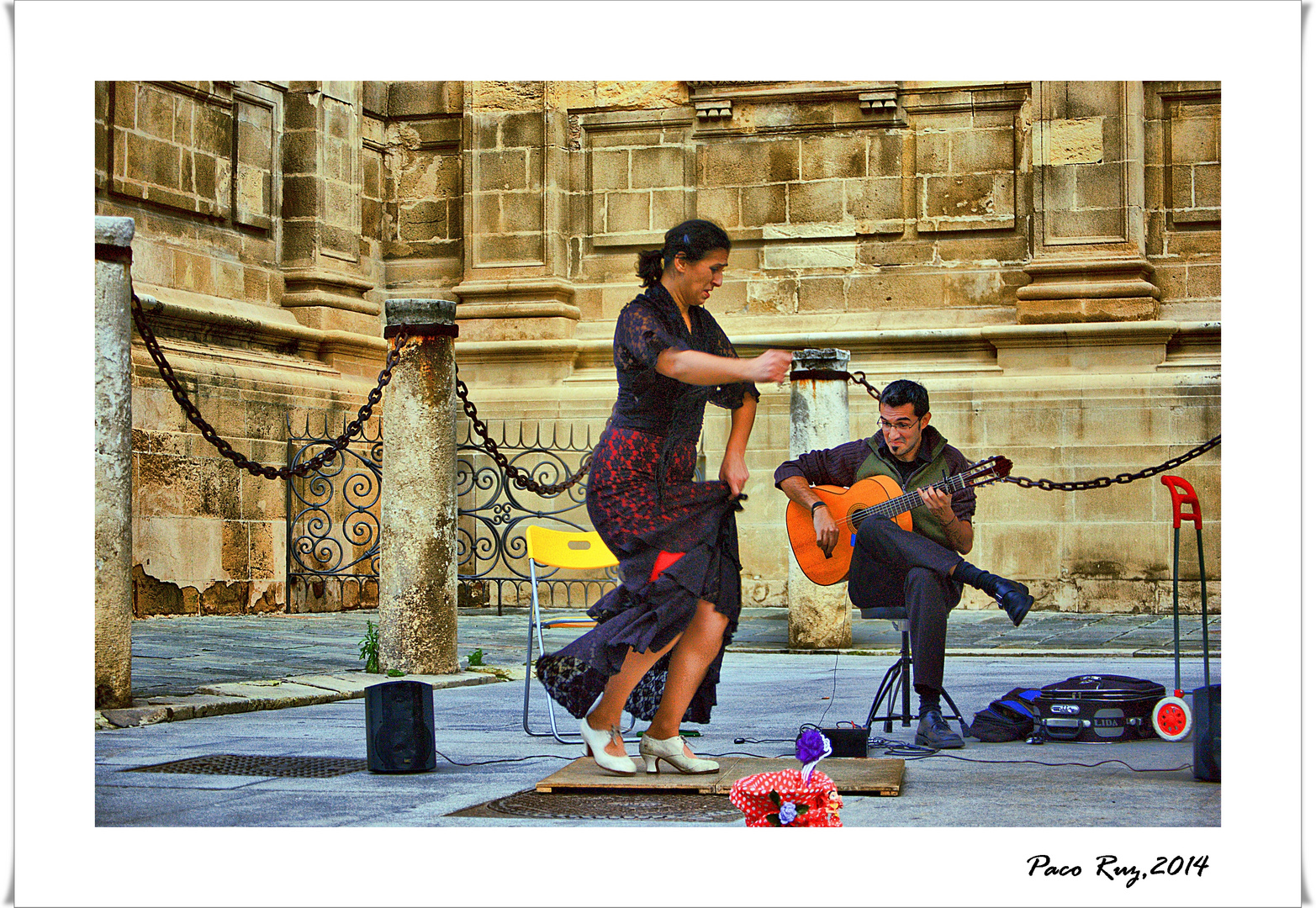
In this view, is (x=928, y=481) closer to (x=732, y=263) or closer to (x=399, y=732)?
(x=399, y=732)

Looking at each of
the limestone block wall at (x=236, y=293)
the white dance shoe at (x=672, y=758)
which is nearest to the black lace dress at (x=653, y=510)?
the white dance shoe at (x=672, y=758)

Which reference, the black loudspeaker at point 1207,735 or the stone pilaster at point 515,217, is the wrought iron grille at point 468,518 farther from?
the black loudspeaker at point 1207,735

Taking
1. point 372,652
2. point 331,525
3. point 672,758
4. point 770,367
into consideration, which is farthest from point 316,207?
point 770,367

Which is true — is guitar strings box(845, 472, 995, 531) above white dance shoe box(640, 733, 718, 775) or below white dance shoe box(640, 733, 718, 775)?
above

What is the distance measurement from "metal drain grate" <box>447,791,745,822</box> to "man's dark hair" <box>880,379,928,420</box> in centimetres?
177

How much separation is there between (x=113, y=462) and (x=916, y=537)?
3.12 metres

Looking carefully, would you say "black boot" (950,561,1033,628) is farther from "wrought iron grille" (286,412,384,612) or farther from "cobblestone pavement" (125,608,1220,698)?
"wrought iron grille" (286,412,384,612)

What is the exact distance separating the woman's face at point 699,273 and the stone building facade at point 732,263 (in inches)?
281

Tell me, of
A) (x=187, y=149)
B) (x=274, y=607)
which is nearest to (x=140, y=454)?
(x=274, y=607)

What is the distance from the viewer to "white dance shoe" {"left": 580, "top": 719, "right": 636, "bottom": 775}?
464 centimetres

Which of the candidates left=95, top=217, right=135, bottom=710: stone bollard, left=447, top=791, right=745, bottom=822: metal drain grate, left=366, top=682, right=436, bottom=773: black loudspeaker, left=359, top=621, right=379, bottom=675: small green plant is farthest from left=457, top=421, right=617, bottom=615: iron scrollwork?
left=447, top=791, right=745, bottom=822: metal drain grate

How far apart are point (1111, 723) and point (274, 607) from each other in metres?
7.99

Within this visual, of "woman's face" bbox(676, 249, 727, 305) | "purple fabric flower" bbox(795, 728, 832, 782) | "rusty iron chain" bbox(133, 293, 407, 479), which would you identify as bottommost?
"purple fabric flower" bbox(795, 728, 832, 782)

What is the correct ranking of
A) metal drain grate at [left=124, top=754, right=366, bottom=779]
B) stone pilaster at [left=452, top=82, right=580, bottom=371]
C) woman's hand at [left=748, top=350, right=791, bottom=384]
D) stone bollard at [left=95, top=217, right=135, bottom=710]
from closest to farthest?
woman's hand at [left=748, top=350, right=791, bottom=384] < metal drain grate at [left=124, top=754, right=366, bottom=779] < stone bollard at [left=95, top=217, right=135, bottom=710] < stone pilaster at [left=452, top=82, right=580, bottom=371]
